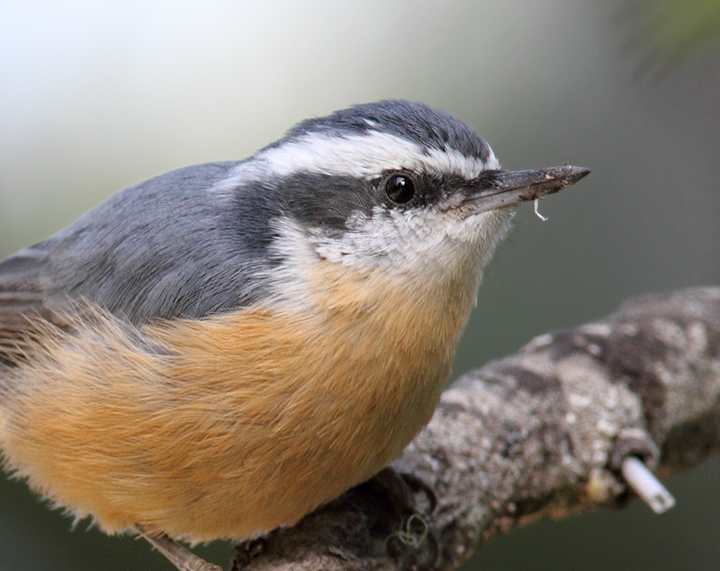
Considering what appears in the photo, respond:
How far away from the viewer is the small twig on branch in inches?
94.2

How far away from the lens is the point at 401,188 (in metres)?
2.11

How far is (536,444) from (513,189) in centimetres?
107

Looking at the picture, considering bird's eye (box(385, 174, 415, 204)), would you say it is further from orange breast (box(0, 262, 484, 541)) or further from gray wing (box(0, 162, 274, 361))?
gray wing (box(0, 162, 274, 361))

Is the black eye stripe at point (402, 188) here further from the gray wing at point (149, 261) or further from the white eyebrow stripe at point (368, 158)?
the gray wing at point (149, 261)

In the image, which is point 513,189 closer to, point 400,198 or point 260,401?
point 400,198

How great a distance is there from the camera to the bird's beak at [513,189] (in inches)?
82.7

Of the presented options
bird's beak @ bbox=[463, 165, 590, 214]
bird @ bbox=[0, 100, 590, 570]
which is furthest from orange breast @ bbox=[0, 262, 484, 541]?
bird's beak @ bbox=[463, 165, 590, 214]

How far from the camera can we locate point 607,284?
4598 millimetres

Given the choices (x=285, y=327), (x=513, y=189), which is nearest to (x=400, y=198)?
(x=513, y=189)

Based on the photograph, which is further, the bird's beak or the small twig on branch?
Answer: the small twig on branch

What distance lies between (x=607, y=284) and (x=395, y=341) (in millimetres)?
2869

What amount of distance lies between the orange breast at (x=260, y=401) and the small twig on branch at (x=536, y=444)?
0.26 meters

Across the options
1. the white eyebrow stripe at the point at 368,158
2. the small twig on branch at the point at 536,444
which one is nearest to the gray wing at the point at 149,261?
the white eyebrow stripe at the point at 368,158

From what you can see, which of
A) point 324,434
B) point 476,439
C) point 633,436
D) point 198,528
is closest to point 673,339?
point 633,436
